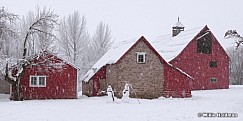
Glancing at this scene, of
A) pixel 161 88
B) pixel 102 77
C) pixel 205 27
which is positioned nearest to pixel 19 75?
pixel 102 77

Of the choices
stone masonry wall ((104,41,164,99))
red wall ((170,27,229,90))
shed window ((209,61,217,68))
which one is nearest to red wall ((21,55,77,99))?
stone masonry wall ((104,41,164,99))

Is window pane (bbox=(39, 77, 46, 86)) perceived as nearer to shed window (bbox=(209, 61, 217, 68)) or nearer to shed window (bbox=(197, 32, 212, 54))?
shed window (bbox=(197, 32, 212, 54))

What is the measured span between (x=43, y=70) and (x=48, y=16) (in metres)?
4.83

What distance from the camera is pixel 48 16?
27.6m

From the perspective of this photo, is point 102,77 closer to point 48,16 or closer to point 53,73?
point 53,73

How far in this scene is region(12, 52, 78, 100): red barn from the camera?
28531 millimetres

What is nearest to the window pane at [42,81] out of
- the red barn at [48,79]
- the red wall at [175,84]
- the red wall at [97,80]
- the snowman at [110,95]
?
the red barn at [48,79]

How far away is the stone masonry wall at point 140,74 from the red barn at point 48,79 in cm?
400

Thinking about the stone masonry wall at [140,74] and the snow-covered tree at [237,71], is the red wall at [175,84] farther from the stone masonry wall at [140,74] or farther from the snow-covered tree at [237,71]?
the snow-covered tree at [237,71]

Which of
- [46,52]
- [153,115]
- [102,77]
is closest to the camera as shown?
[153,115]

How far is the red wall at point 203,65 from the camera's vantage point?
40062 millimetres

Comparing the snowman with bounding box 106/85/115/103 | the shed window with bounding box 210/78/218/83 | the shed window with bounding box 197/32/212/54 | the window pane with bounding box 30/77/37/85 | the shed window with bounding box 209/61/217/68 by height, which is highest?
the shed window with bounding box 197/32/212/54

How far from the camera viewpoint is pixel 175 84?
30.9m

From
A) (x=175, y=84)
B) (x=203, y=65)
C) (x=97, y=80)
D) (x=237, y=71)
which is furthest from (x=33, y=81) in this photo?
(x=237, y=71)
